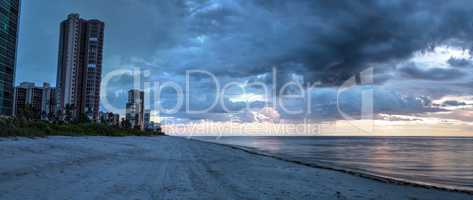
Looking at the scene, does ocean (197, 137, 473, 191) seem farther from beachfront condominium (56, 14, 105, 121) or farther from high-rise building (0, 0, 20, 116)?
beachfront condominium (56, 14, 105, 121)

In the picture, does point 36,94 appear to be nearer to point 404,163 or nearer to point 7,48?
point 7,48

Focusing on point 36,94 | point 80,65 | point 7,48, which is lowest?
point 36,94

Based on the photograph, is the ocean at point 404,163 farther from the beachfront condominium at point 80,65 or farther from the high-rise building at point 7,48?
the beachfront condominium at point 80,65

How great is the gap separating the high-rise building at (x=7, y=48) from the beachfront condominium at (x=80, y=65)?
4167 centimetres

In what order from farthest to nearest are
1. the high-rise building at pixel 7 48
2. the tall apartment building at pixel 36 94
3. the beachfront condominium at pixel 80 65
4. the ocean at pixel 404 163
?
the tall apartment building at pixel 36 94, the beachfront condominium at pixel 80 65, the high-rise building at pixel 7 48, the ocean at pixel 404 163

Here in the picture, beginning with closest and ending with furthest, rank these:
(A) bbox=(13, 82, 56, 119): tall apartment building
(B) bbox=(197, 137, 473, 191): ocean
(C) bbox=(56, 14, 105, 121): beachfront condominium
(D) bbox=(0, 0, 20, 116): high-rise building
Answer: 1. (B) bbox=(197, 137, 473, 191): ocean
2. (D) bbox=(0, 0, 20, 116): high-rise building
3. (C) bbox=(56, 14, 105, 121): beachfront condominium
4. (A) bbox=(13, 82, 56, 119): tall apartment building

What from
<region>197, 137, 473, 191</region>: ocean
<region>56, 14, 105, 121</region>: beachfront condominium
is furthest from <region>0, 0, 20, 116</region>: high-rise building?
<region>197, 137, 473, 191</region>: ocean

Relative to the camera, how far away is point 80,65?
145 m

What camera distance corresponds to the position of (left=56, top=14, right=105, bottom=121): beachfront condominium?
14012 centimetres

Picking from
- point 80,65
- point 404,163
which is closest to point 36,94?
point 80,65

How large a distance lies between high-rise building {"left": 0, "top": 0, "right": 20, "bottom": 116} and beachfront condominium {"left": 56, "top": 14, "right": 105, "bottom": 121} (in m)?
41.7

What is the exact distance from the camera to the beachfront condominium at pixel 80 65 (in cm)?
14012

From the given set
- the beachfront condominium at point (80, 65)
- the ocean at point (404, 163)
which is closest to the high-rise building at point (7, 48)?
the beachfront condominium at point (80, 65)

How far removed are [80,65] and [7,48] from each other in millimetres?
51936
